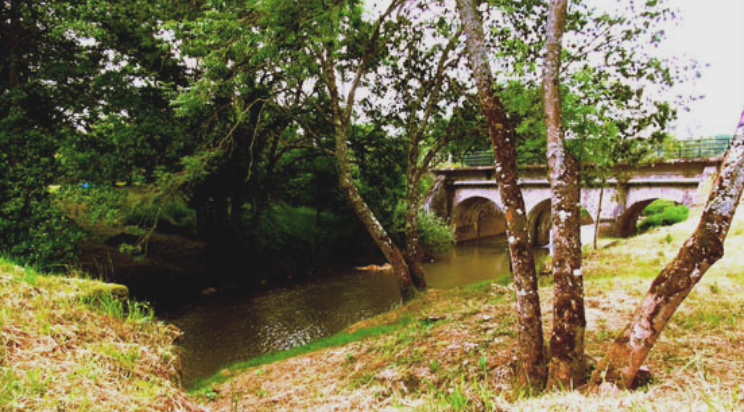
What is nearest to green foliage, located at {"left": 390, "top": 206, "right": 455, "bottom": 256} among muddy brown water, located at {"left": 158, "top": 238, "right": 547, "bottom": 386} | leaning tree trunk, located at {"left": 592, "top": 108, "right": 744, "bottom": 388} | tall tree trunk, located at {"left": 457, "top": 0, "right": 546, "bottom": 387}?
muddy brown water, located at {"left": 158, "top": 238, "right": 547, "bottom": 386}

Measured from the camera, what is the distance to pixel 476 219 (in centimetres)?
3569

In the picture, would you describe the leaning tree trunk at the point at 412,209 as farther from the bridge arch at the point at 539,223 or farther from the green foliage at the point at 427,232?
the bridge arch at the point at 539,223

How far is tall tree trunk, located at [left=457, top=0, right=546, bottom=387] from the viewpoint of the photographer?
13.6 ft

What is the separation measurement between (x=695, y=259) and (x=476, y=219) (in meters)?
33.3

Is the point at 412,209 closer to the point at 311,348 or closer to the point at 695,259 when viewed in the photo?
the point at 311,348

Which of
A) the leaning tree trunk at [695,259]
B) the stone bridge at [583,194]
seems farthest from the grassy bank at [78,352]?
the stone bridge at [583,194]

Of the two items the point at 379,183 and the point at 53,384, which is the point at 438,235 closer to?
the point at 379,183

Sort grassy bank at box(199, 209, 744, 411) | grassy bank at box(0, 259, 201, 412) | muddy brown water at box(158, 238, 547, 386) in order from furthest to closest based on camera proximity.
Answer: muddy brown water at box(158, 238, 547, 386) < grassy bank at box(199, 209, 744, 411) < grassy bank at box(0, 259, 201, 412)

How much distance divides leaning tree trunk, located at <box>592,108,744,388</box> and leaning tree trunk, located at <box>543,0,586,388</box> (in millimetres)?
488

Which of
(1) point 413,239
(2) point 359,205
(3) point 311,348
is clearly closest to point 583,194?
(1) point 413,239

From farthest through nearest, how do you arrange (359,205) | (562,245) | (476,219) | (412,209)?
(476,219) < (412,209) < (359,205) < (562,245)

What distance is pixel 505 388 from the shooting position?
13.6 ft

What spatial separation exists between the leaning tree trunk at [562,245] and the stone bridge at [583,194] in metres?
7.05

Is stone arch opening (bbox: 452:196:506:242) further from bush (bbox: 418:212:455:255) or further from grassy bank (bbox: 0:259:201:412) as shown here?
grassy bank (bbox: 0:259:201:412)
